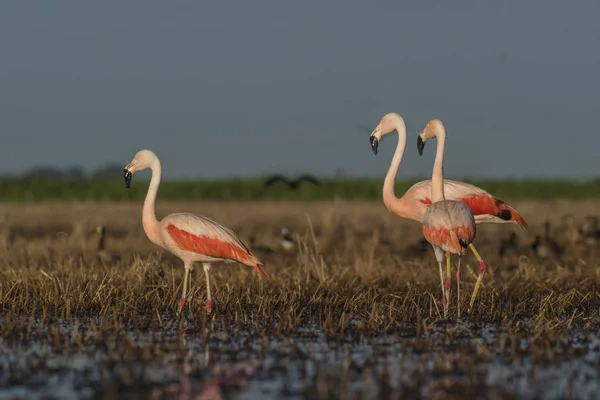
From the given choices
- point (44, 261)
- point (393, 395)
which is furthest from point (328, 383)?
point (44, 261)

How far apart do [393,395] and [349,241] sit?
11.0m

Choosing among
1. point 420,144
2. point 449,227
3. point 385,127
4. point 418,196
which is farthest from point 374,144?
point 449,227

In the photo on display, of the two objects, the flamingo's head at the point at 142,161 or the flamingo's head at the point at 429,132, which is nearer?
the flamingo's head at the point at 142,161

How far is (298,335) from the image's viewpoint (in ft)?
27.7

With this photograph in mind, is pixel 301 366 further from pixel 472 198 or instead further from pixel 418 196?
pixel 472 198

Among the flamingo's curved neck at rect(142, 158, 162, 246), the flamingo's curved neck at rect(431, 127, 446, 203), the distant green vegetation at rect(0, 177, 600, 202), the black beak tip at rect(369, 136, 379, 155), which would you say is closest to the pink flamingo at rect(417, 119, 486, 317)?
the flamingo's curved neck at rect(431, 127, 446, 203)

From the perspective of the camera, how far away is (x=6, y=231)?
18.1 meters

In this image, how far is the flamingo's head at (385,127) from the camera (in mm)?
11797

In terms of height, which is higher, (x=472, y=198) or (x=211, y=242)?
(x=472, y=198)

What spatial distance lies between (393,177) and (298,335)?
3781 mm

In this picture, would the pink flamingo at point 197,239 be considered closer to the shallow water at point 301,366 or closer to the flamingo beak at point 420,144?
the shallow water at point 301,366

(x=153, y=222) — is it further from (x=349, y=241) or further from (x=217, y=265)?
(x=349, y=241)

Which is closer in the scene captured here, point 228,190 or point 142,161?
point 142,161

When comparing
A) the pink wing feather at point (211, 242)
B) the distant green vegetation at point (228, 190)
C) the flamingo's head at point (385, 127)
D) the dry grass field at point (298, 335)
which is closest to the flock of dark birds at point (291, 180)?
the dry grass field at point (298, 335)
